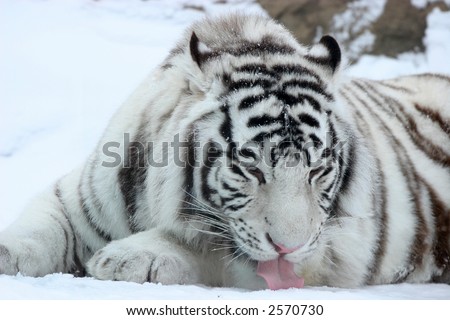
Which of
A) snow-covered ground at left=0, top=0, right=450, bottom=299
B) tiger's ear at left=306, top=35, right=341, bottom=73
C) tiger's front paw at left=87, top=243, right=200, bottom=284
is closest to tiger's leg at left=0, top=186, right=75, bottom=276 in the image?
tiger's front paw at left=87, top=243, right=200, bottom=284

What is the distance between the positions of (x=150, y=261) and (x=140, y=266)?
1.3 inches

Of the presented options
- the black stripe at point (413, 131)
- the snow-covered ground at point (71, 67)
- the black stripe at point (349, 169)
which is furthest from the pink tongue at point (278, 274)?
the snow-covered ground at point (71, 67)

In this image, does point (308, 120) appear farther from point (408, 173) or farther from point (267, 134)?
point (408, 173)

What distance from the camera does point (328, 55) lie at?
8.66ft

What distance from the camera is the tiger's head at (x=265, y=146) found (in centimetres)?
232

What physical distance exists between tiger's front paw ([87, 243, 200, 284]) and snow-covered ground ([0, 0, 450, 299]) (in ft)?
5.11

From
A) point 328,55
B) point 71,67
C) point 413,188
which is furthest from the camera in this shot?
point 71,67

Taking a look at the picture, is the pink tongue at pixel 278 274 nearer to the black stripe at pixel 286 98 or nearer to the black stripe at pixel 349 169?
the black stripe at pixel 349 169

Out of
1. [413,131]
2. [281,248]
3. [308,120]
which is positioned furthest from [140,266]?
[413,131]

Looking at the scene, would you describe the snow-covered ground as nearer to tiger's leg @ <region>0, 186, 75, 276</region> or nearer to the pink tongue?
tiger's leg @ <region>0, 186, 75, 276</region>

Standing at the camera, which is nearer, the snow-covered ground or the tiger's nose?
the tiger's nose

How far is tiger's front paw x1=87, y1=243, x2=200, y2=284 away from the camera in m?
2.39

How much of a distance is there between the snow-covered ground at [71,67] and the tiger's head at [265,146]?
1.72 meters

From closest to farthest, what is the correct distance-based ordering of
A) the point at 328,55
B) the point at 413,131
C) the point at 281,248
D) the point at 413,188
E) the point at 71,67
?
the point at 281,248 → the point at 328,55 → the point at 413,188 → the point at 413,131 → the point at 71,67
